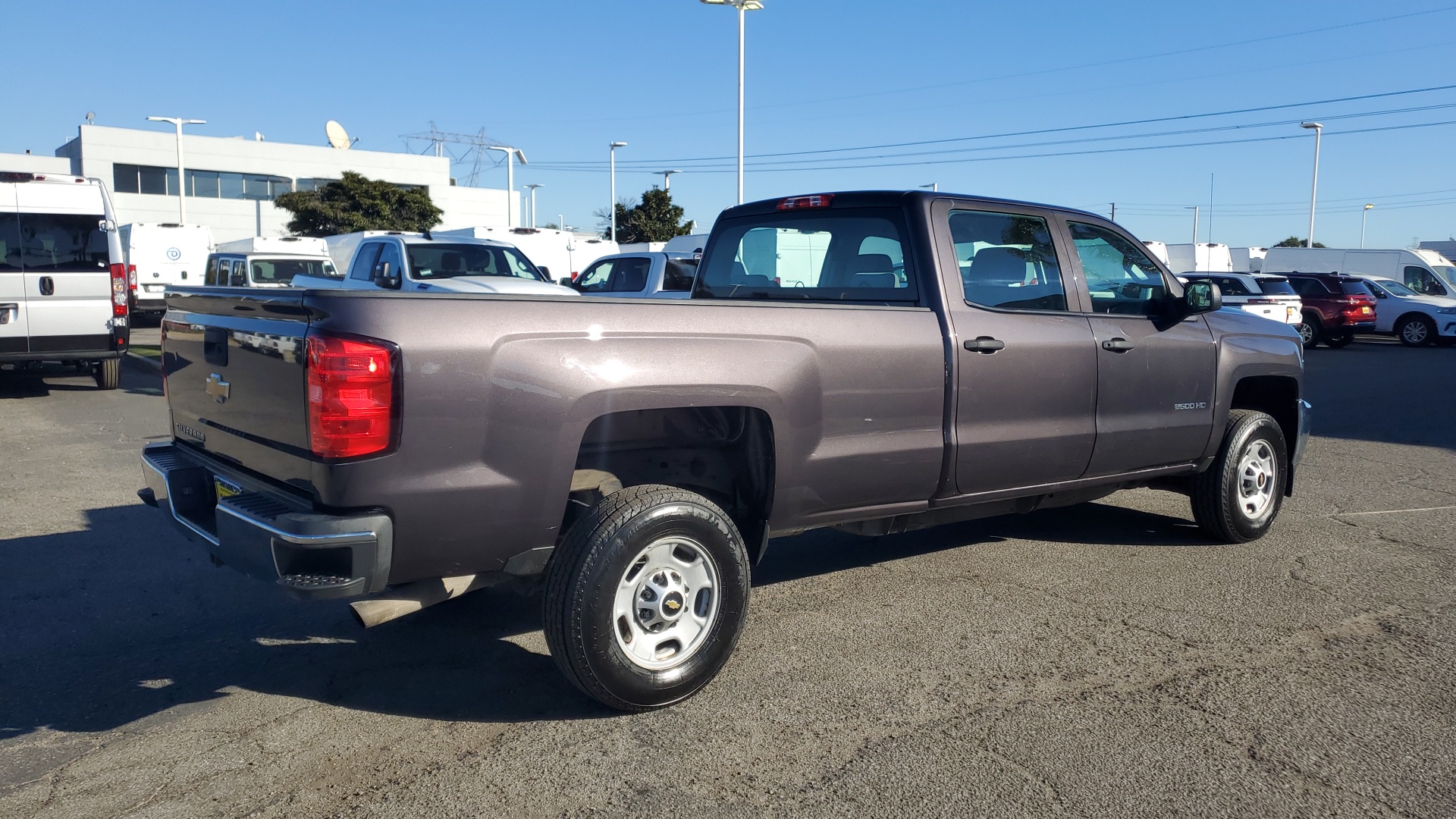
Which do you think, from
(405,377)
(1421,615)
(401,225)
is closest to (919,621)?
(1421,615)

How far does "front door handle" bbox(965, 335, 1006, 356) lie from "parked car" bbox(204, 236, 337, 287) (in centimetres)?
1360

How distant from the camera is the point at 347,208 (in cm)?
4166

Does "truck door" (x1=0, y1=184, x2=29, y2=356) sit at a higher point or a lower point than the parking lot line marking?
higher

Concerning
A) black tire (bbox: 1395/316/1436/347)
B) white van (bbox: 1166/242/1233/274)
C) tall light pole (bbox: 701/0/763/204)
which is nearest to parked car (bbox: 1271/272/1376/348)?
black tire (bbox: 1395/316/1436/347)

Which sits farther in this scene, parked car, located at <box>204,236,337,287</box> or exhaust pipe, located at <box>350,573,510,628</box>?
parked car, located at <box>204,236,337,287</box>

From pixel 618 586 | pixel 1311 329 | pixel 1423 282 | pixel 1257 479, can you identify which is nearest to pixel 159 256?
pixel 1257 479

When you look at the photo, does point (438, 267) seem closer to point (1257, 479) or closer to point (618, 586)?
point (1257, 479)

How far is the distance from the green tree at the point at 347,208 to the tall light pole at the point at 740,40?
67.1ft

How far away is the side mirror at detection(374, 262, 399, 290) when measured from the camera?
11867mm

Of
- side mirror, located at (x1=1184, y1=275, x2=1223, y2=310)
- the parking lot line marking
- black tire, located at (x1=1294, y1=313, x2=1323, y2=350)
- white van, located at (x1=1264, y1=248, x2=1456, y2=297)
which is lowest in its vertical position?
the parking lot line marking

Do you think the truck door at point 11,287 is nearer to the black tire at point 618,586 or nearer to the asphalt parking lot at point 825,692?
the asphalt parking lot at point 825,692

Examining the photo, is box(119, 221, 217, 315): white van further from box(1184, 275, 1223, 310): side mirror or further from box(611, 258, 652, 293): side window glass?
box(1184, 275, 1223, 310): side mirror

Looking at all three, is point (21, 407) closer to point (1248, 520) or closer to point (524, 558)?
point (524, 558)

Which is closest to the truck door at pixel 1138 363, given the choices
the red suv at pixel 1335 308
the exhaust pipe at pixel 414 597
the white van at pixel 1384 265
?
the exhaust pipe at pixel 414 597
